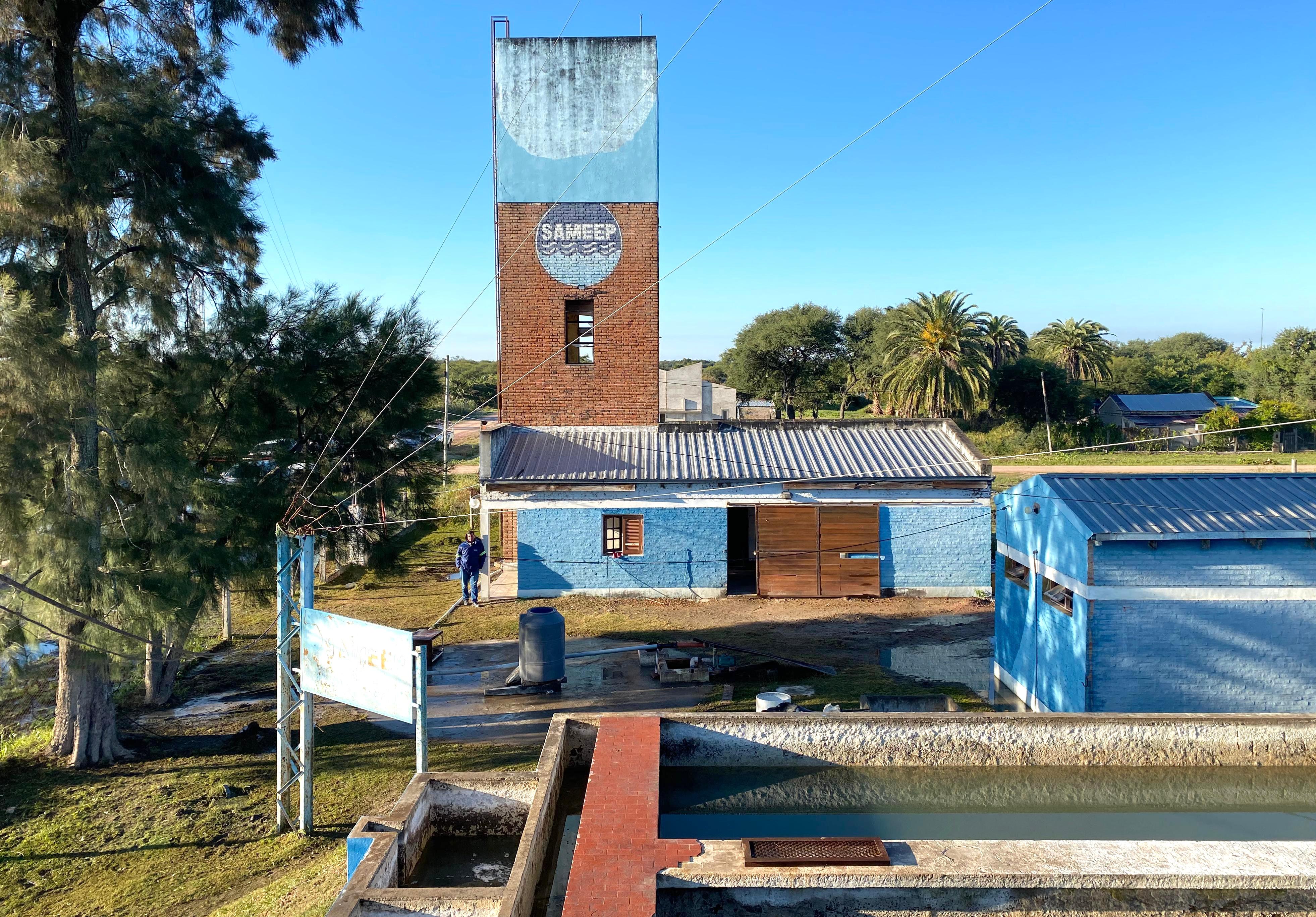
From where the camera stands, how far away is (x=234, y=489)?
10.4 meters

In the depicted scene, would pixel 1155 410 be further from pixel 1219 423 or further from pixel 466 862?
pixel 466 862

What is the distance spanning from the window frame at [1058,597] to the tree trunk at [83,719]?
1138 cm

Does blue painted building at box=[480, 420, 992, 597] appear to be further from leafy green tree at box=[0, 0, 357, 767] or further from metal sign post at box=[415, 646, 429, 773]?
metal sign post at box=[415, 646, 429, 773]

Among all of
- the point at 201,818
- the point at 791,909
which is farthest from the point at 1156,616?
the point at 201,818

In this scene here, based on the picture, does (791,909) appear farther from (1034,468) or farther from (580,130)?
(1034,468)

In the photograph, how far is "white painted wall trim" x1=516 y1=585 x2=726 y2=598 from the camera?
18.4 m

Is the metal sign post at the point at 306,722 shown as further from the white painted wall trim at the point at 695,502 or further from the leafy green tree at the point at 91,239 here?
the white painted wall trim at the point at 695,502

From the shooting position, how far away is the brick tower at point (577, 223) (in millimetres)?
20656

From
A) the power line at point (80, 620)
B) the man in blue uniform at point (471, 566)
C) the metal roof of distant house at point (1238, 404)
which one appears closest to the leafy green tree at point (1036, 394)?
the metal roof of distant house at point (1238, 404)

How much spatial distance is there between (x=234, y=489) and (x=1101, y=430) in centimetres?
5494

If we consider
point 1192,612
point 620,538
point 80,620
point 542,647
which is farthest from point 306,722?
point 620,538

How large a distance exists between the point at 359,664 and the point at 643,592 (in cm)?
1121

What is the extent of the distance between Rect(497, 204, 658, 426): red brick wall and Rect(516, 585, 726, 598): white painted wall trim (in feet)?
14.9

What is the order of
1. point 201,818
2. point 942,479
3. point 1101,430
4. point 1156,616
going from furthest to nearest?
point 1101,430 < point 942,479 < point 1156,616 < point 201,818
